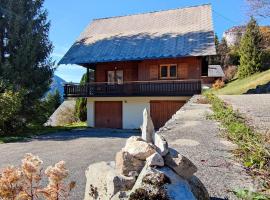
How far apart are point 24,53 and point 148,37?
9.59 meters

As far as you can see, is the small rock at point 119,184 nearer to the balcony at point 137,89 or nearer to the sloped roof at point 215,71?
the balcony at point 137,89

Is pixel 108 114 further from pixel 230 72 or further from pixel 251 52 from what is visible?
pixel 230 72

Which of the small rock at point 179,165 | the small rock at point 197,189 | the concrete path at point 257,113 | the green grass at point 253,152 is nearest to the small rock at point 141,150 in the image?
the small rock at point 179,165

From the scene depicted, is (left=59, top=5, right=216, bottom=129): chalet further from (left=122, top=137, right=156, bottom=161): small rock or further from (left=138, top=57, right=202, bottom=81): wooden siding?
(left=122, top=137, right=156, bottom=161): small rock

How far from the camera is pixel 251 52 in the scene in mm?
39438

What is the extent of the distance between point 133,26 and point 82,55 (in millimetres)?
5654

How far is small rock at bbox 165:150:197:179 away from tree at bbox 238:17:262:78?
129 feet

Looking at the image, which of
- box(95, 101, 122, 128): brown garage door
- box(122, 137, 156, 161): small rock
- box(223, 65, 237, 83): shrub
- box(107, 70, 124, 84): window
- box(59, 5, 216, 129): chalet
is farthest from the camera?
box(223, 65, 237, 83): shrub

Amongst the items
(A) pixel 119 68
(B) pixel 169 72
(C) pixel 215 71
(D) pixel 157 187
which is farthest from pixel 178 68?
(C) pixel 215 71

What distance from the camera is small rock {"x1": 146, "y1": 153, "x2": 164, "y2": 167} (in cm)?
214

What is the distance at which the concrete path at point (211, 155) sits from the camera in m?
3.03

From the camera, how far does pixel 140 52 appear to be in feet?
81.3

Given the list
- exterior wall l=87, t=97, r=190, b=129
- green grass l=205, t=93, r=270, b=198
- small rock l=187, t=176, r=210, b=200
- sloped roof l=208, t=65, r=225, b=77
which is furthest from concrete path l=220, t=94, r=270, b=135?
sloped roof l=208, t=65, r=225, b=77

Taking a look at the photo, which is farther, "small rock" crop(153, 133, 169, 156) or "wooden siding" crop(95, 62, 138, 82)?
"wooden siding" crop(95, 62, 138, 82)
